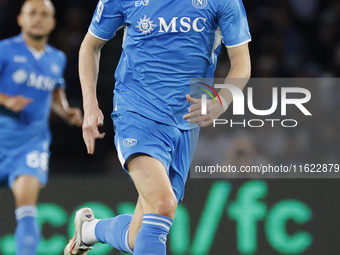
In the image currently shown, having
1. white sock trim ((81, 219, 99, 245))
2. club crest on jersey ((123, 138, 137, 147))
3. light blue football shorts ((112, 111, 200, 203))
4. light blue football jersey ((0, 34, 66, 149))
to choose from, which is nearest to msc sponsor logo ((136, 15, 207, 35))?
light blue football shorts ((112, 111, 200, 203))

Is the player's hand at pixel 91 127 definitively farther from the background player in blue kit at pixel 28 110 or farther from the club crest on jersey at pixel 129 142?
the background player in blue kit at pixel 28 110

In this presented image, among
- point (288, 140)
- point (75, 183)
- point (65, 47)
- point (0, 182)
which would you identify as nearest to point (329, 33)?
point (288, 140)

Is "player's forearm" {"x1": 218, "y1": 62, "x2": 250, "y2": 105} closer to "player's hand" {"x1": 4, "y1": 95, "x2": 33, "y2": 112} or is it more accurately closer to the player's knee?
the player's knee

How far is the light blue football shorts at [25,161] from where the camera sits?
5270mm

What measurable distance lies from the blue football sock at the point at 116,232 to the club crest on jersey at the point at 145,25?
4.00 feet

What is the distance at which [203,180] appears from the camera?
222 inches

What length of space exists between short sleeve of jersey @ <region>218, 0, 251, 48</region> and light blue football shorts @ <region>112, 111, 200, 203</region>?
613 millimetres

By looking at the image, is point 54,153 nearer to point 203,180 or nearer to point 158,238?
point 203,180

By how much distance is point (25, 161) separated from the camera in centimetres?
532

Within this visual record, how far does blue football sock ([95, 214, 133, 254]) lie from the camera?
4039mm

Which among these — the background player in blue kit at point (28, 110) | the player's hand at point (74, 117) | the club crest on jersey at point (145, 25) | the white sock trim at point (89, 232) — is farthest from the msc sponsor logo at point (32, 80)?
the club crest on jersey at point (145, 25)

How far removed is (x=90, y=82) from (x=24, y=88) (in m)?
1.90

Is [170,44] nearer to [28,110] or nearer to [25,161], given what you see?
[25,161]

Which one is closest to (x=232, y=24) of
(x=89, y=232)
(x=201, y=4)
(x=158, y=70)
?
(x=201, y=4)
